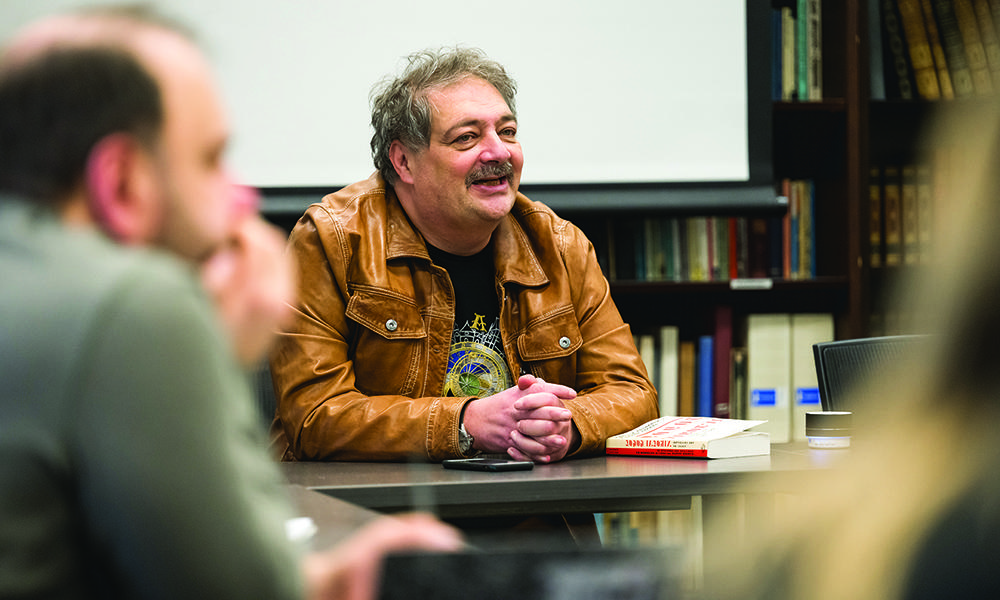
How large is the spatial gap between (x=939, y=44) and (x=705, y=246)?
3.33 ft

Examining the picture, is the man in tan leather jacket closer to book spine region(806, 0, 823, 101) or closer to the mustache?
the mustache

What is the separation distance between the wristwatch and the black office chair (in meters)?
0.72

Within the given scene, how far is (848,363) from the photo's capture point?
1.99 metres

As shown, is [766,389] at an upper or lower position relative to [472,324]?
lower

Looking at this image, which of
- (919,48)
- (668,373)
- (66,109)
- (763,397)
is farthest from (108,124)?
(919,48)

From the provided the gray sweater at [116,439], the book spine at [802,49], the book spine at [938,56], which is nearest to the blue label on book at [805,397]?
the book spine at [802,49]

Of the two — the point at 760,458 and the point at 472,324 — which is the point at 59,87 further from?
the point at 472,324

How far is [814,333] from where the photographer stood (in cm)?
313

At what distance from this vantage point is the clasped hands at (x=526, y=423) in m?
1.76

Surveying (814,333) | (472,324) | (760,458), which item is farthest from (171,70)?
(814,333)

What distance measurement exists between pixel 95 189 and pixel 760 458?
142cm

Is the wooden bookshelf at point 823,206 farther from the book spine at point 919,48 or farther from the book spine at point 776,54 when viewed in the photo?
the book spine at point 919,48

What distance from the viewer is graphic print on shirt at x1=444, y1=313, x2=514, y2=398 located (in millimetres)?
2133

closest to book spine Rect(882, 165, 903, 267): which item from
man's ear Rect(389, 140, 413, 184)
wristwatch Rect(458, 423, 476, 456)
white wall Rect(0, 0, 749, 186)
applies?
white wall Rect(0, 0, 749, 186)
